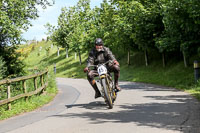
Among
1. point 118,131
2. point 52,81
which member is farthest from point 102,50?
point 52,81

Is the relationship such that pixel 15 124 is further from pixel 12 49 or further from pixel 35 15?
pixel 35 15

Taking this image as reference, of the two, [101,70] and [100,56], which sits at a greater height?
[100,56]

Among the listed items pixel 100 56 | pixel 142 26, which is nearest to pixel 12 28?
pixel 100 56

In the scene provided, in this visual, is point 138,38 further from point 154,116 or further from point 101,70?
point 154,116

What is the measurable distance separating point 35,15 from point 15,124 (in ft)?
38.4

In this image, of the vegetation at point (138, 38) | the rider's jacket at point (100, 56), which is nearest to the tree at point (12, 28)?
the vegetation at point (138, 38)

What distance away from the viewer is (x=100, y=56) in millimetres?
8812

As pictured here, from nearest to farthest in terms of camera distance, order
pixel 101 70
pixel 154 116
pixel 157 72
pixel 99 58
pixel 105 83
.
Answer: pixel 154 116 < pixel 105 83 < pixel 101 70 < pixel 99 58 < pixel 157 72

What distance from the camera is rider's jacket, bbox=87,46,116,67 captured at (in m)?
8.77

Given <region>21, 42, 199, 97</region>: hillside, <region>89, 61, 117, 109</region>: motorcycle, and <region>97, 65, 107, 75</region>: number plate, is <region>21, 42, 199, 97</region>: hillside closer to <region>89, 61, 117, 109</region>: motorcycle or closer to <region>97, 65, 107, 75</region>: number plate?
<region>89, 61, 117, 109</region>: motorcycle

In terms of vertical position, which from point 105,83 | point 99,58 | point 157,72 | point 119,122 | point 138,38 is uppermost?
point 138,38

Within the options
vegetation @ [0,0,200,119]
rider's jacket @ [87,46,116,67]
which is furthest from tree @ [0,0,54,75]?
rider's jacket @ [87,46,116,67]

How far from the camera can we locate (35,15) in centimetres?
1767

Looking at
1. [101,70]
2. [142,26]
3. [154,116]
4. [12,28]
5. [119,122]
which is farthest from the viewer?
[142,26]
